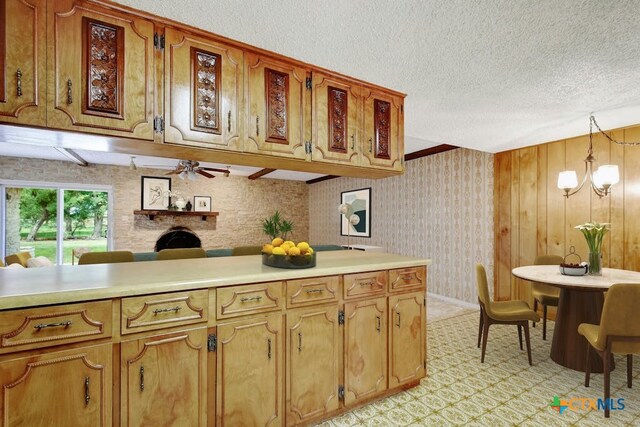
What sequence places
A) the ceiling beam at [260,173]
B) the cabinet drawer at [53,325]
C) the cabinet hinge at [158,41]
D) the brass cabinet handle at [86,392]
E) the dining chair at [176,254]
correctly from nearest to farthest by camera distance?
the cabinet drawer at [53,325], the brass cabinet handle at [86,392], the cabinet hinge at [158,41], the dining chair at [176,254], the ceiling beam at [260,173]

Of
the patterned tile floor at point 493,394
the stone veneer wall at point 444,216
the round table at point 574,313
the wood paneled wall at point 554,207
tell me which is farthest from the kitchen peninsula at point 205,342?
the stone veneer wall at point 444,216

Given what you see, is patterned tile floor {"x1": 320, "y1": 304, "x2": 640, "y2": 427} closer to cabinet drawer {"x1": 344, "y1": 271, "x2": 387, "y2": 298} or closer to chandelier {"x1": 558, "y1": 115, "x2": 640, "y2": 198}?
cabinet drawer {"x1": 344, "y1": 271, "x2": 387, "y2": 298}

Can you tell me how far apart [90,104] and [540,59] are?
2712 mm

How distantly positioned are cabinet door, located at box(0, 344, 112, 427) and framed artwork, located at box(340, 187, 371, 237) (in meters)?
5.58

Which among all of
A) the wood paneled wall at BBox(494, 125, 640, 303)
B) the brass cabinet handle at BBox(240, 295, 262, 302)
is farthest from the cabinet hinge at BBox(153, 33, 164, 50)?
the wood paneled wall at BBox(494, 125, 640, 303)

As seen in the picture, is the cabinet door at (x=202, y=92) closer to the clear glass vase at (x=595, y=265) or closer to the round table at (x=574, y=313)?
the round table at (x=574, y=313)

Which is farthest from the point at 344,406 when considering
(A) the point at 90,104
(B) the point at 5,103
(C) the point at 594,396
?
(B) the point at 5,103

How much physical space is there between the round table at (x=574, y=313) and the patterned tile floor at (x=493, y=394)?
10 cm

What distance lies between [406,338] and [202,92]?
7.17 feet

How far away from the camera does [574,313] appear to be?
8.86 feet

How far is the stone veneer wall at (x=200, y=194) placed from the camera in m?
6.05

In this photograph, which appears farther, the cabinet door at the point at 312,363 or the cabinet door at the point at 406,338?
the cabinet door at the point at 406,338

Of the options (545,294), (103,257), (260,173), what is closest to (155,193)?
(260,173)

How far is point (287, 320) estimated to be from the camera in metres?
1.79
